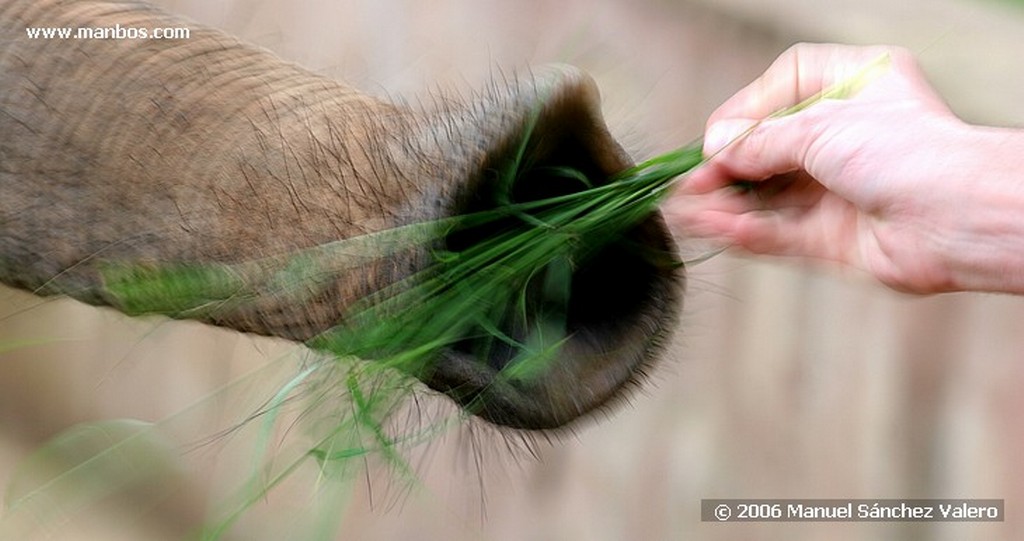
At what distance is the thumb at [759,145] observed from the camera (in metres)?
0.85

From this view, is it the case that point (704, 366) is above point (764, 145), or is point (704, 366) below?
below

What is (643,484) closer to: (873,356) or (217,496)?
(873,356)

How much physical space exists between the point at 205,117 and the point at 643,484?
1324mm

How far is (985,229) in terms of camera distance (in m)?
0.80

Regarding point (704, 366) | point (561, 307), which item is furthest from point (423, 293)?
point (704, 366)

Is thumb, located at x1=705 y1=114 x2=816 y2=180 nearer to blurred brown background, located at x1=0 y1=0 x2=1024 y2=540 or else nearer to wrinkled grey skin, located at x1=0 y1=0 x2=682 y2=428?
wrinkled grey skin, located at x1=0 y1=0 x2=682 y2=428

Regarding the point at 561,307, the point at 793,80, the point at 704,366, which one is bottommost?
the point at 704,366

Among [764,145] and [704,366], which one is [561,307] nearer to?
[764,145]

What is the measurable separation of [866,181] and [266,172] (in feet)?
1.15

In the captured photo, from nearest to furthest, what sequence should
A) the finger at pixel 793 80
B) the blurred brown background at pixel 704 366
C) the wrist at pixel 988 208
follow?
the wrist at pixel 988 208, the finger at pixel 793 80, the blurred brown background at pixel 704 366

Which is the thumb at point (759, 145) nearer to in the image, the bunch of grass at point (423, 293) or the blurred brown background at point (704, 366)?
the bunch of grass at point (423, 293)

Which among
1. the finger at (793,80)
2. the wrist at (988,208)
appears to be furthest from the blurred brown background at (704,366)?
the wrist at (988,208)

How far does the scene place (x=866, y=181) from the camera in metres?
0.83

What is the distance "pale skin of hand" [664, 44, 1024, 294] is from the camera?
31.5 inches
